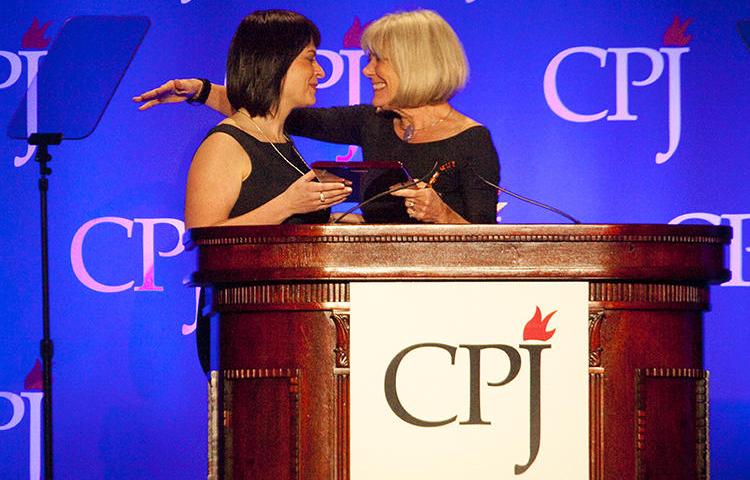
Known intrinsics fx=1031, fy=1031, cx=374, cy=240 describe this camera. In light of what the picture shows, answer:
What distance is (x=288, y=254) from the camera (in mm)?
1741

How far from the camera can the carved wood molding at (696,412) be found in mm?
1728

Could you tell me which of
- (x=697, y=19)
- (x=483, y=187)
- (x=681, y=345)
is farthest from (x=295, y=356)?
(x=697, y=19)

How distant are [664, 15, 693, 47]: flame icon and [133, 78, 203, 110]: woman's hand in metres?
1.68

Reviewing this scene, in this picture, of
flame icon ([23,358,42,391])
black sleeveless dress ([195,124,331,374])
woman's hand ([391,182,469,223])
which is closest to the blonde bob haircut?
black sleeveless dress ([195,124,331,374])

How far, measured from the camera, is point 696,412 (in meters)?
1.78

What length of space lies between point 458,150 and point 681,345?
1.17 metres

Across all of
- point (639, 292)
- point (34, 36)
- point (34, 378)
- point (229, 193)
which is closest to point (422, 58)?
point (229, 193)

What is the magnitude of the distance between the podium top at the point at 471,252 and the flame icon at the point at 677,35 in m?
2.07

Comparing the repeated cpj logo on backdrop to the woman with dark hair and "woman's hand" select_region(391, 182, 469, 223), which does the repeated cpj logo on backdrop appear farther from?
the woman with dark hair

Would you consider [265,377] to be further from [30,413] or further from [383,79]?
[30,413]

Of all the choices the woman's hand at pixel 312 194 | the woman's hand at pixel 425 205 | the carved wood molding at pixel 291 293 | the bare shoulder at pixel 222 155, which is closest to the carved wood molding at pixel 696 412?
the carved wood molding at pixel 291 293

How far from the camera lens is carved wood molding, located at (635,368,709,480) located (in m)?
1.73

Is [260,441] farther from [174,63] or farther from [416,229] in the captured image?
[174,63]

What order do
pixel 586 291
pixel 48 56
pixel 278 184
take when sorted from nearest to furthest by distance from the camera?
1. pixel 586 291
2. pixel 278 184
3. pixel 48 56
